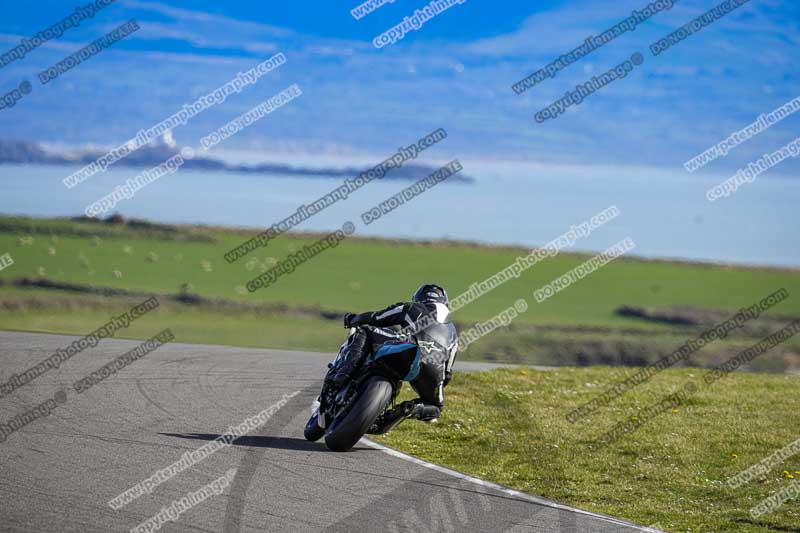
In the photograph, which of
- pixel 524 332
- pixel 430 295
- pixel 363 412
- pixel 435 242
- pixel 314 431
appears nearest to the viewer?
pixel 363 412

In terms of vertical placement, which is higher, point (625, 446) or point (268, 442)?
point (268, 442)

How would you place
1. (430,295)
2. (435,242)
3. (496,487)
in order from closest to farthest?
(496,487), (430,295), (435,242)

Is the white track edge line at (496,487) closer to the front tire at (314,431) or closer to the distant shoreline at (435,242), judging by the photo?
the front tire at (314,431)

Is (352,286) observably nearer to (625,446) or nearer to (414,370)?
(625,446)

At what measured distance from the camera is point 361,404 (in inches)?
469

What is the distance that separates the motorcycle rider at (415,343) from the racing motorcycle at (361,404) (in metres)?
0.02

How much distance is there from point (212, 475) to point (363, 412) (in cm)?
179

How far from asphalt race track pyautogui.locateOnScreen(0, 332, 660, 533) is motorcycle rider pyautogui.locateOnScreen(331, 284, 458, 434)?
25.3 inches

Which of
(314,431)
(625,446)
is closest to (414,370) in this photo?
(314,431)

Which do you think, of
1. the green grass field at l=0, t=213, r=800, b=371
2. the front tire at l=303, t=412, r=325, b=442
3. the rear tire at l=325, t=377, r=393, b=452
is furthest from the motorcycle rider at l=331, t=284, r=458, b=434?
the green grass field at l=0, t=213, r=800, b=371

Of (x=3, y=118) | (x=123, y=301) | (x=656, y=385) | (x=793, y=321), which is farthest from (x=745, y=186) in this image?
(x=656, y=385)

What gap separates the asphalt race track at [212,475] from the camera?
373 inches

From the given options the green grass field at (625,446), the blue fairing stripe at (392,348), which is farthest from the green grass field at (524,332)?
the blue fairing stripe at (392,348)

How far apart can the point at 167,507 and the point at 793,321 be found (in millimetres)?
57665
